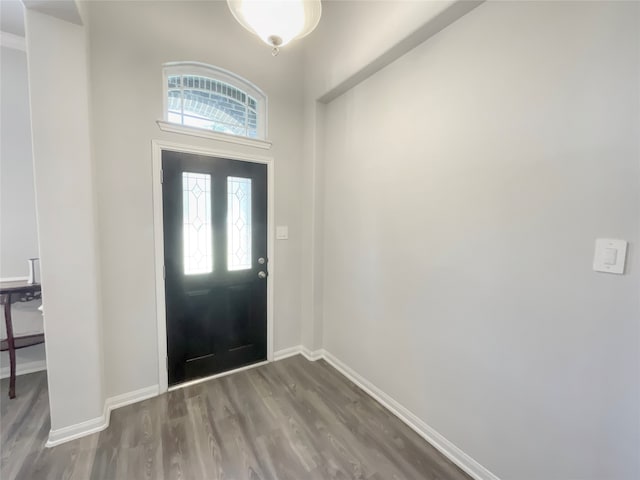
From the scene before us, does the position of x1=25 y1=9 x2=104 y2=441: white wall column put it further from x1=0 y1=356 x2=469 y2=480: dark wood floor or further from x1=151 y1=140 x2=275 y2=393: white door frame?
x1=151 y1=140 x2=275 y2=393: white door frame

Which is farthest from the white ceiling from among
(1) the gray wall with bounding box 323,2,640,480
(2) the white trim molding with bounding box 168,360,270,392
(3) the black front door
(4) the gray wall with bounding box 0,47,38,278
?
(2) the white trim molding with bounding box 168,360,270,392

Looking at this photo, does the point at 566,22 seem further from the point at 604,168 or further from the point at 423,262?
the point at 423,262

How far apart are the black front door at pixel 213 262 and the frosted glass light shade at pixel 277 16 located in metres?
1.17

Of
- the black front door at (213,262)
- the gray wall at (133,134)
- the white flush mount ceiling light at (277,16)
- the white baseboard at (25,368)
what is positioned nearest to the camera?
the white flush mount ceiling light at (277,16)

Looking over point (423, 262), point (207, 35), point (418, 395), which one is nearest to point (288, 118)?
point (207, 35)

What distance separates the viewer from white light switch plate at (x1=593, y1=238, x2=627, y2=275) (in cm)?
104

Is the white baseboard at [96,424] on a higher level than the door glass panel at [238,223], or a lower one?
lower

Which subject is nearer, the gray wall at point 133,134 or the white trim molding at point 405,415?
the white trim molding at point 405,415

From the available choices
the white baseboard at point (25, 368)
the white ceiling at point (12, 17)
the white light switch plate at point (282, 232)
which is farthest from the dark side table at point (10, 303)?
the white ceiling at point (12, 17)

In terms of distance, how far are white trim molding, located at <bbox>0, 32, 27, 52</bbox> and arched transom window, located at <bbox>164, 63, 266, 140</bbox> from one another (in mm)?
1359

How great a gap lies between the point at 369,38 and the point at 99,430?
11.2ft

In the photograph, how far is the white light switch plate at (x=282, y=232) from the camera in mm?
2732

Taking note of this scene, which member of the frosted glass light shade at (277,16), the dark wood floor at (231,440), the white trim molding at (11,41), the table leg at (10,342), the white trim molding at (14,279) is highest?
the white trim molding at (11,41)

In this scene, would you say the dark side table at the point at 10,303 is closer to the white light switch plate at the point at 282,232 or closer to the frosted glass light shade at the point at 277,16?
the white light switch plate at the point at 282,232
